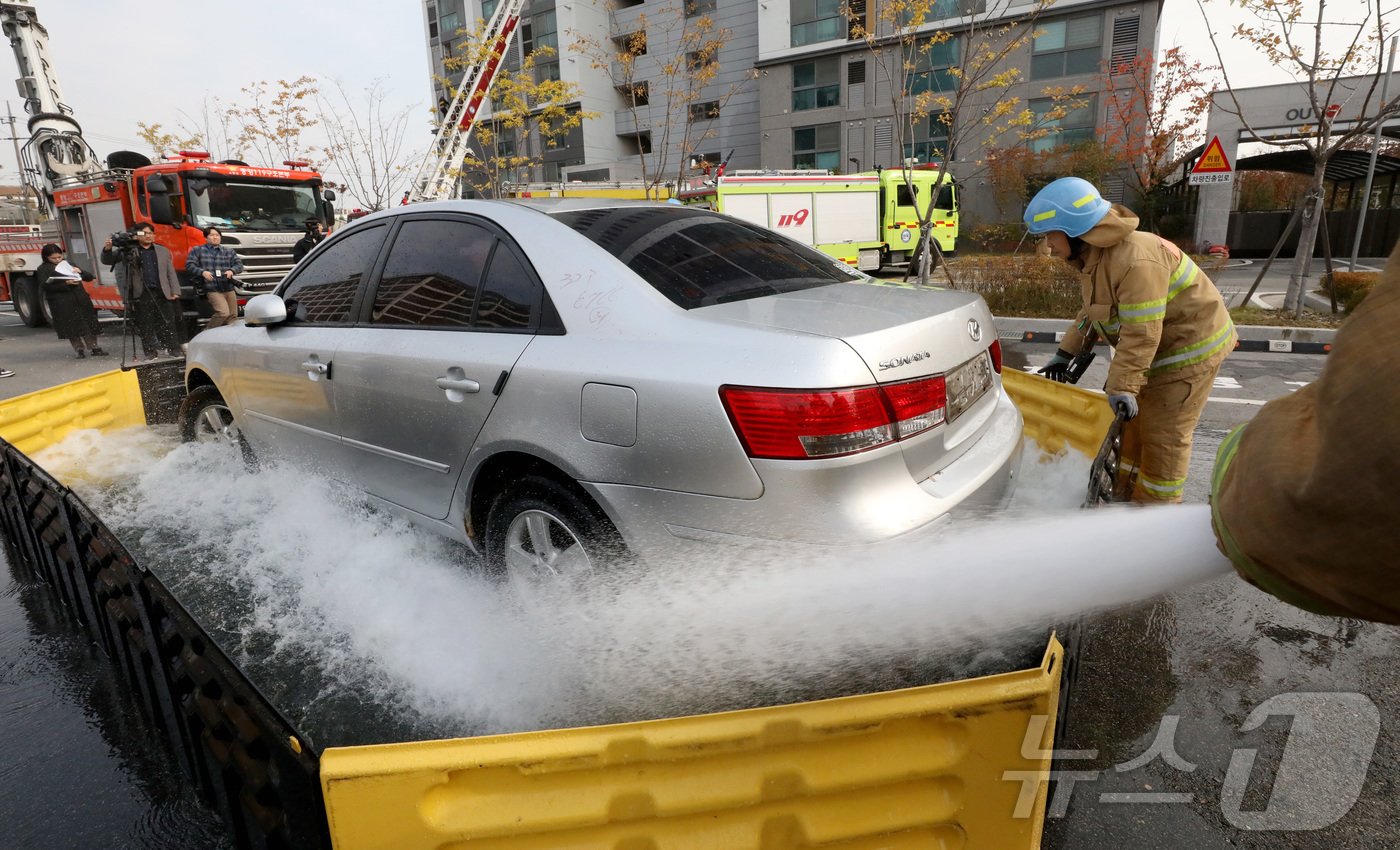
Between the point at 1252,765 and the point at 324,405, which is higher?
the point at 324,405

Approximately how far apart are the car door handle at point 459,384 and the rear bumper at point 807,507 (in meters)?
0.63

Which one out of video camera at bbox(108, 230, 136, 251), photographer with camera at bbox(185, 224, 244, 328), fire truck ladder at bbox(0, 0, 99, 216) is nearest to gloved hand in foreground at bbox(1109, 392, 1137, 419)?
photographer with camera at bbox(185, 224, 244, 328)

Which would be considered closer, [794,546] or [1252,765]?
[794,546]

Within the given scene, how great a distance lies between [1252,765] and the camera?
2.27 meters

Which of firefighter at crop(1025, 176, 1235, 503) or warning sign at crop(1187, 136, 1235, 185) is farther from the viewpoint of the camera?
warning sign at crop(1187, 136, 1235, 185)

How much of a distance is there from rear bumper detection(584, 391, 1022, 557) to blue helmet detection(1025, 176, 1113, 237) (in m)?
1.40

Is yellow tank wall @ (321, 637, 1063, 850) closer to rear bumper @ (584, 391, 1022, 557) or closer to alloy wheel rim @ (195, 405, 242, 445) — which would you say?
rear bumper @ (584, 391, 1022, 557)

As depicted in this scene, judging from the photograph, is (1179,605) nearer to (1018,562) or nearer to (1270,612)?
(1270,612)

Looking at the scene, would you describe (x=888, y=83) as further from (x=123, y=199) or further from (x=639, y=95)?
(x=123, y=199)

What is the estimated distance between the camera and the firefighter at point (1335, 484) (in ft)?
2.51

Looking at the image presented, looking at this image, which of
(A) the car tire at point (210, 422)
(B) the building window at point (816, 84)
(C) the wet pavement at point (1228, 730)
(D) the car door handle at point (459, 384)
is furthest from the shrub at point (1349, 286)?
(B) the building window at point (816, 84)

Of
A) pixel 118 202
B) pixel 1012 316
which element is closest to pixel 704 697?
pixel 1012 316

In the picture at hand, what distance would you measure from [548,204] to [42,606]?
9.79ft

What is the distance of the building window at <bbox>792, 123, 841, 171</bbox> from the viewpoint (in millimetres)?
31422
